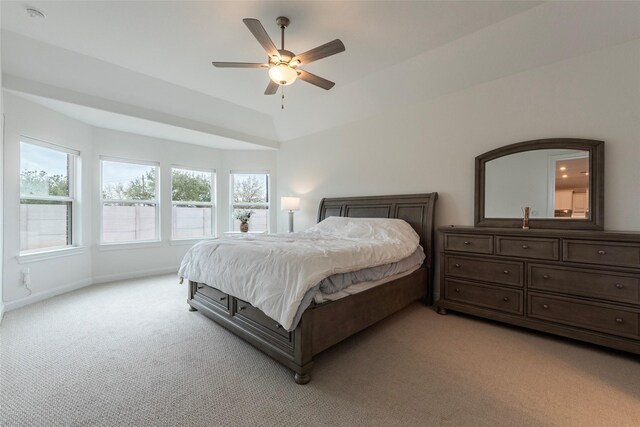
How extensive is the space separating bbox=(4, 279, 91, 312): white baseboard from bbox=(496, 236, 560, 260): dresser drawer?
550 centimetres

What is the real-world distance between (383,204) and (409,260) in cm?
116

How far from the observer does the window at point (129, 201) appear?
15.4 ft

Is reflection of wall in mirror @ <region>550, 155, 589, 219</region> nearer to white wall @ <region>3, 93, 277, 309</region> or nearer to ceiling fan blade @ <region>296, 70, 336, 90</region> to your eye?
ceiling fan blade @ <region>296, 70, 336, 90</region>

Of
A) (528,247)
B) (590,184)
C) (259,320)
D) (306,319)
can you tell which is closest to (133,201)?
(259,320)

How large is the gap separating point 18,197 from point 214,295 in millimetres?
2810

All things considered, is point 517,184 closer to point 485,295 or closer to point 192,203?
point 485,295

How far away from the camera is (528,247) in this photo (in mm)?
2600

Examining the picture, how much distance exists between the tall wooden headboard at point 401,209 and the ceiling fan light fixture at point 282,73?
88.6 inches

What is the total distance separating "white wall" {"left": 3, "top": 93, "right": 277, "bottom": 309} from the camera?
325 centimetres

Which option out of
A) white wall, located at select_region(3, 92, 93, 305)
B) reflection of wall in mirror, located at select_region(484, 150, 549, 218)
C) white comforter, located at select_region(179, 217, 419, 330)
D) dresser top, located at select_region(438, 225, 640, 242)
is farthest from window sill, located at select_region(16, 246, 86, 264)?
reflection of wall in mirror, located at select_region(484, 150, 549, 218)

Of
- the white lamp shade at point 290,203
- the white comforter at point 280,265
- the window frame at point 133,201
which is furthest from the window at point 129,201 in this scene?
the white comforter at point 280,265

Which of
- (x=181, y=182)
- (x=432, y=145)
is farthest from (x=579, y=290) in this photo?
(x=181, y=182)

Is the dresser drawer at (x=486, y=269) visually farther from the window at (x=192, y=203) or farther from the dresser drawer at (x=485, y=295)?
the window at (x=192, y=203)

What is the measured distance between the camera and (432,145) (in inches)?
145
